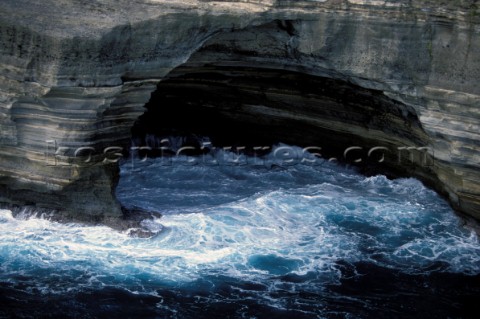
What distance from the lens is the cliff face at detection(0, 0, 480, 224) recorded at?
16.8 meters

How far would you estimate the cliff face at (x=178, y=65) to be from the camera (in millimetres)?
16812

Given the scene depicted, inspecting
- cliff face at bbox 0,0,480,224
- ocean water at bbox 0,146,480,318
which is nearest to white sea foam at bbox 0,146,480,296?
ocean water at bbox 0,146,480,318

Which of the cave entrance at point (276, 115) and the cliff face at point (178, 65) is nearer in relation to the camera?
the cliff face at point (178, 65)

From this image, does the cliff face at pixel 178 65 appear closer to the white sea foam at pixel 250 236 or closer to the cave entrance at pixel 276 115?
the cave entrance at pixel 276 115

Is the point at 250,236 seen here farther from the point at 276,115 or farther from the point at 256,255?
the point at 276,115

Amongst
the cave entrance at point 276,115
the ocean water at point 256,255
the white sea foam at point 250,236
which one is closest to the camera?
the ocean water at point 256,255

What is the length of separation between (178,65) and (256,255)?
4.51m

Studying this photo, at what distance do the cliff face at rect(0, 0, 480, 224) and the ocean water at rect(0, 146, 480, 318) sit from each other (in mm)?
1125

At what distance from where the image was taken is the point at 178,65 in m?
18.1

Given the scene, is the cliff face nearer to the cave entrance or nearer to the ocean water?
the cave entrance

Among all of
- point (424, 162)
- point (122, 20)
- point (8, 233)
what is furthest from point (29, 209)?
point (424, 162)

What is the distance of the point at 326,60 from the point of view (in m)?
18.3

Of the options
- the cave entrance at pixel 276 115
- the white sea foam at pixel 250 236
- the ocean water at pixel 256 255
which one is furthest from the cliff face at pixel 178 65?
the ocean water at pixel 256 255

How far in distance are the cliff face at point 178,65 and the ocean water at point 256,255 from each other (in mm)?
1125
